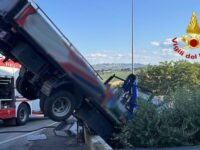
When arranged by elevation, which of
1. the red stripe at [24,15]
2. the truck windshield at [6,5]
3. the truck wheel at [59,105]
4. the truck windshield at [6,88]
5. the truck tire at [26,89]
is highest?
the truck windshield at [6,5]

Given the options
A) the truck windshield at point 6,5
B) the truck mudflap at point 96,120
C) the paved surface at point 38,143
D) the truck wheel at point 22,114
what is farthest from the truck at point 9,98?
the truck windshield at point 6,5

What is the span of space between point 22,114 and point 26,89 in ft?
40.1

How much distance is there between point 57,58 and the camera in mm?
8031

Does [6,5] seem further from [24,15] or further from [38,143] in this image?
[38,143]

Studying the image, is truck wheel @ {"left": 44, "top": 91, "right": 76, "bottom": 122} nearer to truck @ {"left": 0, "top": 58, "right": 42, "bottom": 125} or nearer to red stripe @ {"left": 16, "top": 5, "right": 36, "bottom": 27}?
red stripe @ {"left": 16, "top": 5, "right": 36, "bottom": 27}

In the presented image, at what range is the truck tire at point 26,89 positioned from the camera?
9.98 m

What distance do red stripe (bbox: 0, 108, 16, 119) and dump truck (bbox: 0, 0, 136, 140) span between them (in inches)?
425

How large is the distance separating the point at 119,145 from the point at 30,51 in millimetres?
2818

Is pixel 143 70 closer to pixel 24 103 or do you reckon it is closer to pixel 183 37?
pixel 24 103

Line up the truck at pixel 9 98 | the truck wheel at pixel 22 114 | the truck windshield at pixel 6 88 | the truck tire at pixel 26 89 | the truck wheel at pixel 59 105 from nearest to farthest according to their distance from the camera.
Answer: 1. the truck wheel at pixel 59 105
2. the truck tire at pixel 26 89
3. the truck at pixel 9 98
4. the truck windshield at pixel 6 88
5. the truck wheel at pixel 22 114

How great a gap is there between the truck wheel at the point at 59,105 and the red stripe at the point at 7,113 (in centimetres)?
1156

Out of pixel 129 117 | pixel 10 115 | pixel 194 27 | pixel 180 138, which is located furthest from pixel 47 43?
pixel 10 115

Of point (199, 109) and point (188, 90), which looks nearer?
point (199, 109)

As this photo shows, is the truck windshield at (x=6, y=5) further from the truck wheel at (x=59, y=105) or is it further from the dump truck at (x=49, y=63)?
the truck wheel at (x=59, y=105)
